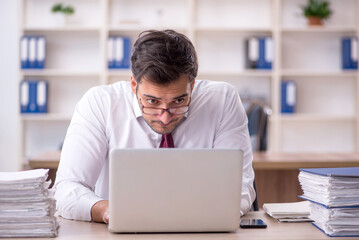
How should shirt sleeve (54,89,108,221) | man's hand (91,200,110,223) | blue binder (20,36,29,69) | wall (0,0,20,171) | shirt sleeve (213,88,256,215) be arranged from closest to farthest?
man's hand (91,200,110,223)
shirt sleeve (54,89,108,221)
shirt sleeve (213,88,256,215)
blue binder (20,36,29,69)
wall (0,0,20,171)

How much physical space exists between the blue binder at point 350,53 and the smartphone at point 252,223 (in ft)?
12.0

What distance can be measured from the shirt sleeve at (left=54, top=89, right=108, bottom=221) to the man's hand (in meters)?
0.02

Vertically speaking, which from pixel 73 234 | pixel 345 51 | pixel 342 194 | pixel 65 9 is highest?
pixel 65 9

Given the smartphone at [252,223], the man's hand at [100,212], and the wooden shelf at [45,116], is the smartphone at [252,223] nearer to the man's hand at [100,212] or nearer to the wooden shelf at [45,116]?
the man's hand at [100,212]

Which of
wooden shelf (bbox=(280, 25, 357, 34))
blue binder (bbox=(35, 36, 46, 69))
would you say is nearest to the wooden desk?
A: blue binder (bbox=(35, 36, 46, 69))

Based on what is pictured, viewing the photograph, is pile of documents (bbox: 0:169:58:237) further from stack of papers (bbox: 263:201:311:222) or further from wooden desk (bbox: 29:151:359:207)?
wooden desk (bbox: 29:151:359:207)

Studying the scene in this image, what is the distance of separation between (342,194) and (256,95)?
3627 millimetres

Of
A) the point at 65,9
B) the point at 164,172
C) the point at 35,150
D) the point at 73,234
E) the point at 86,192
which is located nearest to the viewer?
the point at 164,172

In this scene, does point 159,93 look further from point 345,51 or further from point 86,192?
point 345,51

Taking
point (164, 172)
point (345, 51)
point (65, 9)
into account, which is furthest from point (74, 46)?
point (164, 172)

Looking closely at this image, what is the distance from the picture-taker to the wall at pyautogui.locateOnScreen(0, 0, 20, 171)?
4.86 meters

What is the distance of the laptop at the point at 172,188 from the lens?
123 cm

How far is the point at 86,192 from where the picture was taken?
5.37 ft

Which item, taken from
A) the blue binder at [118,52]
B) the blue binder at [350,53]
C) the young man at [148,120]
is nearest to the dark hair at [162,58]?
the young man at [148,120]
